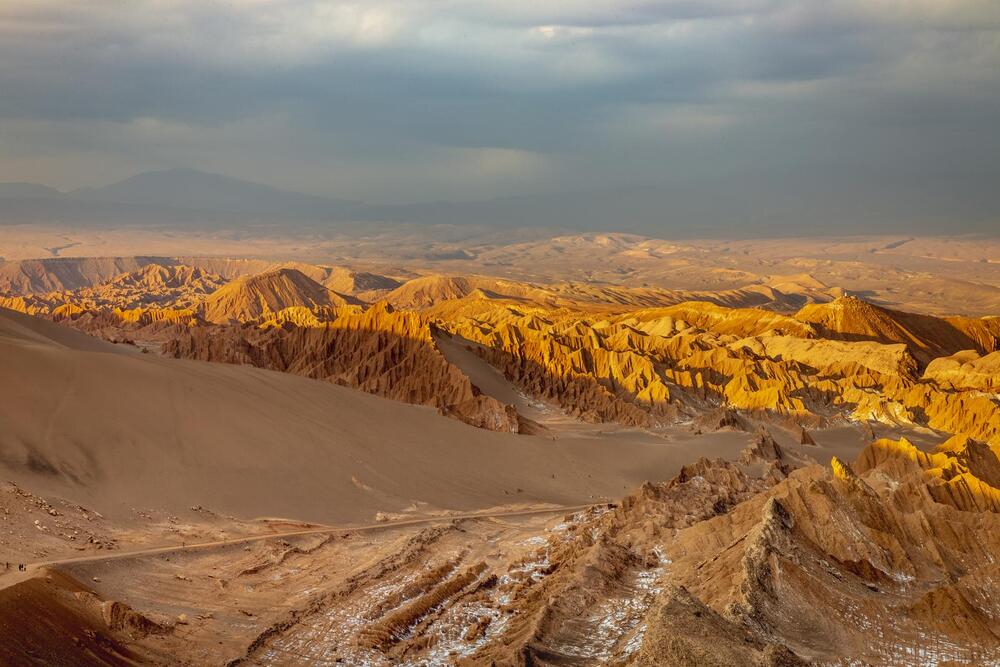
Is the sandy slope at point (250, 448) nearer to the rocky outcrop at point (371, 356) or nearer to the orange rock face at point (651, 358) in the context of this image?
the rocky outcrop at point (371, 356)

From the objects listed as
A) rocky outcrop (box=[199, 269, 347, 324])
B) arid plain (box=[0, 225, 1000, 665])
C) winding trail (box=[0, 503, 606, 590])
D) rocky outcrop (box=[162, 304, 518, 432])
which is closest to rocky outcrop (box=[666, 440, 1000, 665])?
arid plain (box=[0, 225, 1000, 665])

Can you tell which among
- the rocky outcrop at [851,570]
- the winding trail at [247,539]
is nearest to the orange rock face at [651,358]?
the winding trail at [247,539]

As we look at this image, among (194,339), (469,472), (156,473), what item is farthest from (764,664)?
(194,339)

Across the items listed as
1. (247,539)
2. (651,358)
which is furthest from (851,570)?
(651,358)

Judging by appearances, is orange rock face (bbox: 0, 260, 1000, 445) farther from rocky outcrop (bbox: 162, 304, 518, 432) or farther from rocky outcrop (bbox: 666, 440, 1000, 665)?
rocky outcrop (bbox: 666, 440, 1000, 665)

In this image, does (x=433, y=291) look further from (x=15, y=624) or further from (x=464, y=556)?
(x=15, y=624)

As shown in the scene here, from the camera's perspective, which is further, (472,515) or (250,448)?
(250,448)

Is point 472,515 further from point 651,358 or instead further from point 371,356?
point 651,358
